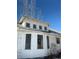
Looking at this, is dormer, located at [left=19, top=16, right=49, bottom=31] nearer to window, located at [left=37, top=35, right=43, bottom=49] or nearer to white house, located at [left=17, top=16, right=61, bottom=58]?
white house, located at [left=17, top=16, right=61, bottom=58]

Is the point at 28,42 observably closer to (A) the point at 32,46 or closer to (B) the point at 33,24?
(A) the point at 32,46

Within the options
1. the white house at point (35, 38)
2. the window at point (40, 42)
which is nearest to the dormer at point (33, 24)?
the white house at point (35, 38)

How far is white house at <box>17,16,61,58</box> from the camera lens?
1.94m

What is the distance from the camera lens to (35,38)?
199 centimetres

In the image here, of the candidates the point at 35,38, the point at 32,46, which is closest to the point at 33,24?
the point at 35,38

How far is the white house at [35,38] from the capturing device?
76.4 inches

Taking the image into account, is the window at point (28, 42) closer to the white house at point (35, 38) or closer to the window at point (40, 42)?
the white house at point (35, 38)

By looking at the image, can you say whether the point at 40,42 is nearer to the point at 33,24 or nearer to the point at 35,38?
the point at 35,38

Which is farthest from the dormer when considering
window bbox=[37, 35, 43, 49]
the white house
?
window bbox=[37, 35, 43, 49]

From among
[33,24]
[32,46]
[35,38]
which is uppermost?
[33,24]

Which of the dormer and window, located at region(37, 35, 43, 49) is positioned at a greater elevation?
the dormer

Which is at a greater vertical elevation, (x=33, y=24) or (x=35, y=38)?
(x=33, y=24)

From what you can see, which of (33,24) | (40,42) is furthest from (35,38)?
(33,24)
